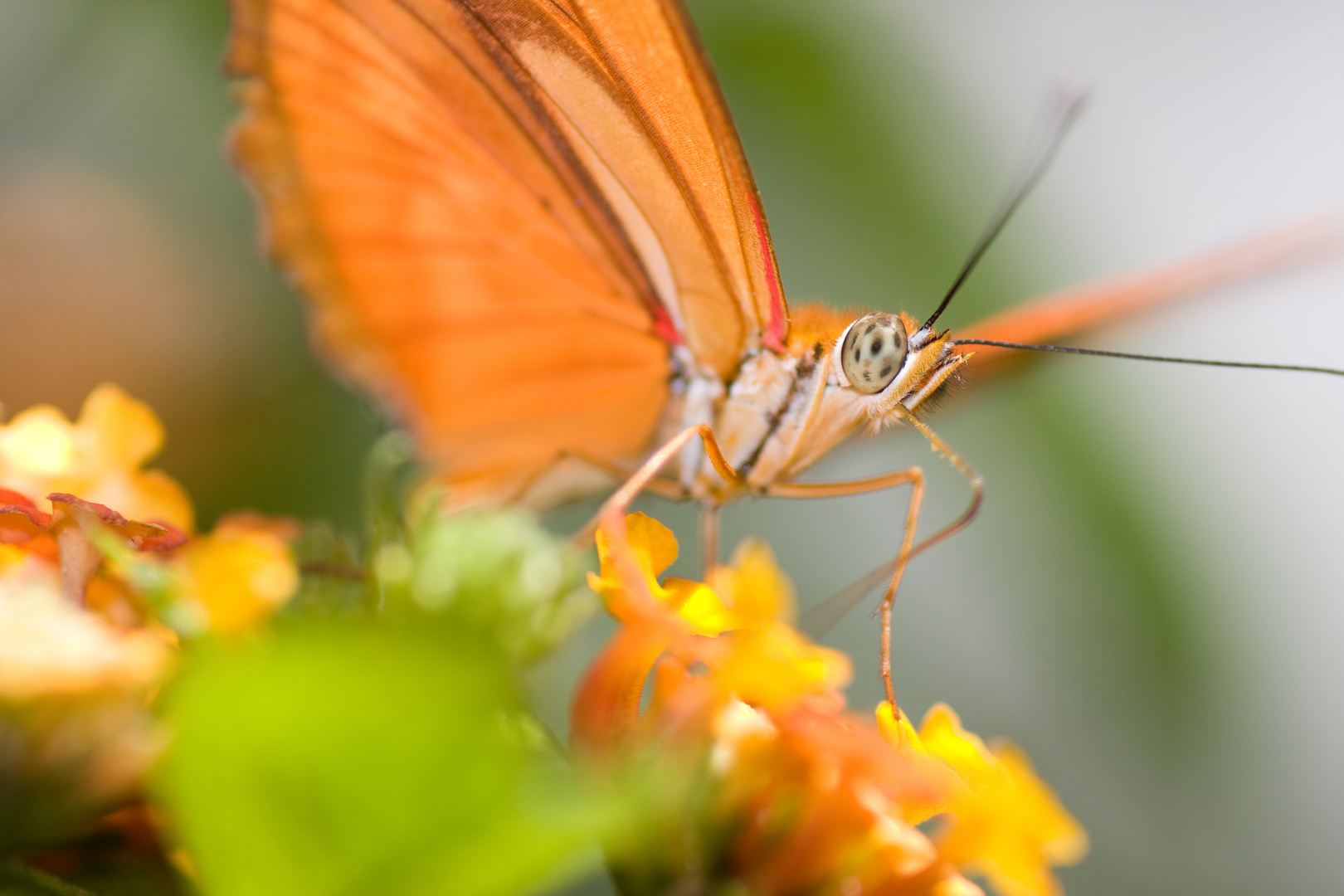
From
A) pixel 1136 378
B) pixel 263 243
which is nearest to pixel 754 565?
pixel 263 243

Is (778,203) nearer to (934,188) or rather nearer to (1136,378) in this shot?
(934,188)

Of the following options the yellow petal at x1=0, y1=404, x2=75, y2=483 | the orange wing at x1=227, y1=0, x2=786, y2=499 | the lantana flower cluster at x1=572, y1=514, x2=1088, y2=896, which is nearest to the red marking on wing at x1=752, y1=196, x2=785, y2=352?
the orange wing at x1=227, y1=0, x2=786, y2=499

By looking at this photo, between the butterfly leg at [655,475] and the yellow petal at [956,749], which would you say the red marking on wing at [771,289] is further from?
the yellow petal at [956,749]

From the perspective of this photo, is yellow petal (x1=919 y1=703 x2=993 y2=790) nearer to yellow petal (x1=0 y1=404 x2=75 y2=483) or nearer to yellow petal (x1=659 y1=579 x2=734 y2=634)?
yellow petal (x1=659 y1=579 x2=734 y2=634)

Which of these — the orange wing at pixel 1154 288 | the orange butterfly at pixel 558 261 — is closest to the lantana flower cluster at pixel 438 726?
the orange butterfly at pixel 558 261

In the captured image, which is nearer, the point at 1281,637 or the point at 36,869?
the point at 36,869

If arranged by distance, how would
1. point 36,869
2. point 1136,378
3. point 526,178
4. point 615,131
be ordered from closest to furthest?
point 36,869, point 615,131, point 526,178, point 1136,378

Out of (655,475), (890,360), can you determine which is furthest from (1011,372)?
(655,475)
